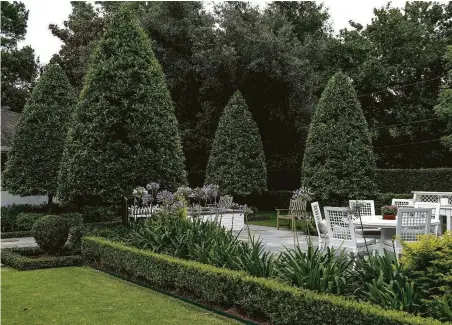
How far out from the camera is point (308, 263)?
6570 millimetres

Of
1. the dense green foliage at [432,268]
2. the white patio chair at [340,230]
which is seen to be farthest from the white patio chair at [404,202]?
the dense green foliage at [432,268]

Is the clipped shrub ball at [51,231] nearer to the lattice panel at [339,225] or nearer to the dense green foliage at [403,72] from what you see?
the lattice panel at [339,225]

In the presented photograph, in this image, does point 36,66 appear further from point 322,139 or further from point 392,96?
point 322,139

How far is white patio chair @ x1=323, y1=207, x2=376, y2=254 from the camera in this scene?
846cm

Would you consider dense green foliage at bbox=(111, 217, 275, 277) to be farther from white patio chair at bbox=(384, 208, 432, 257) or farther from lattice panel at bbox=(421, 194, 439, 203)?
lattice panel at bbox=(421, 194, 439, 203)

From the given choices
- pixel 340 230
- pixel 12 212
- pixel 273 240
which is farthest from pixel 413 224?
pixel 12 212

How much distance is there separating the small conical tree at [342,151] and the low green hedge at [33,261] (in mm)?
8294

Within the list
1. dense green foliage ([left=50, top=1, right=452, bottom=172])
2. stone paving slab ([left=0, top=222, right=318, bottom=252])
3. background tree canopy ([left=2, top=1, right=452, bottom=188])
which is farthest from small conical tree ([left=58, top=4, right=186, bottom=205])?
dense green foliage ([left=50, top=1, right=452, bottom=172])

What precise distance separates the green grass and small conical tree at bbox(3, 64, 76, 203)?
9078mm

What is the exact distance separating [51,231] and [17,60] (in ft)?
89.6

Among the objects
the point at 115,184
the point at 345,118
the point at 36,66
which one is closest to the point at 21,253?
the point at 115,184

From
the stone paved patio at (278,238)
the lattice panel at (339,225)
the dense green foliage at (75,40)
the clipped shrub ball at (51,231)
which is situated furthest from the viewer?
the dense green foliage at (75,40)

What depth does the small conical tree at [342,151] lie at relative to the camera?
54.9 feet

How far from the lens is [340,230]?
8.73m
